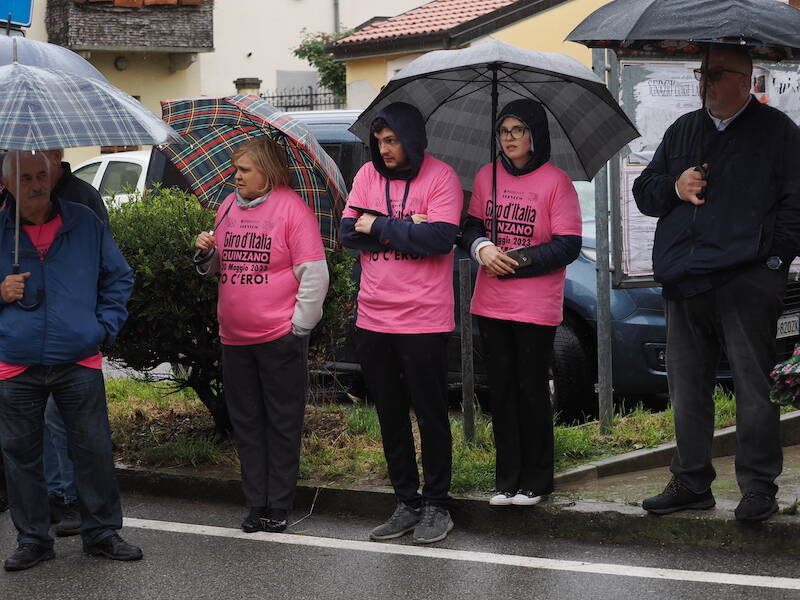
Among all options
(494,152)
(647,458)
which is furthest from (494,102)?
(647,458)

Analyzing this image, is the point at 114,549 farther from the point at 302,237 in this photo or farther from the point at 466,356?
the point at 466,356

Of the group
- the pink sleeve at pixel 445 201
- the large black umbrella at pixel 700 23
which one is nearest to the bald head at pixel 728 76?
the large black umbrella at pixel 700 23

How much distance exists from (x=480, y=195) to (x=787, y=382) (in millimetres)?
1625

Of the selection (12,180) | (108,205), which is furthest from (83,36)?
(12,180)

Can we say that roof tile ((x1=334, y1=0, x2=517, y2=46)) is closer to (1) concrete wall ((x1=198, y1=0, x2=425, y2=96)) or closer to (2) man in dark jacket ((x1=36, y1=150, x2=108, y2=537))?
(1) concrete wall ((x1=198, y1=0, x2=425, y2=96))

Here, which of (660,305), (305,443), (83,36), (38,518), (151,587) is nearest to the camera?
(151,587)

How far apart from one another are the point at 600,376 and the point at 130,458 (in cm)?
264

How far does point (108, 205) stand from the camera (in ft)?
23.2

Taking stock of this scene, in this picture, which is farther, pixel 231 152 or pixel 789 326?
pixel 789 326

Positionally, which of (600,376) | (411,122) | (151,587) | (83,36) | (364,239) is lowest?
(151,587)

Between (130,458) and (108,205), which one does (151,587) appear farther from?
(108,205)

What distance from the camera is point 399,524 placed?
5.66 meters

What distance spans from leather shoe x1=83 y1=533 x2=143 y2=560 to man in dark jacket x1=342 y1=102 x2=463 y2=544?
1.05 metres

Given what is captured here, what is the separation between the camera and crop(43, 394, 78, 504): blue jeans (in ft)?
19.5
